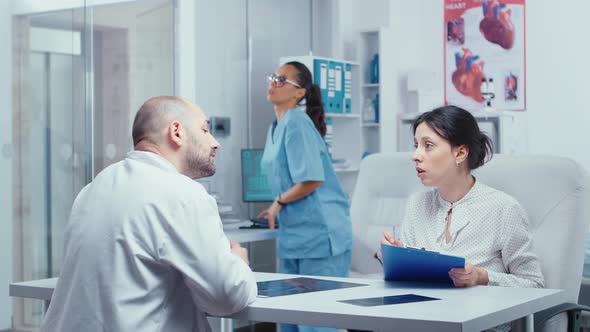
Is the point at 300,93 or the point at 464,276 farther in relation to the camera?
the point at 300,93

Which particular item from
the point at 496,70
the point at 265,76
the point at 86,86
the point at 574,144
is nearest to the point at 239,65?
the point at 265,76

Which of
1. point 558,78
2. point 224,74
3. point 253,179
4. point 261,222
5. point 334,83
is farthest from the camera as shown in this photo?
point 558,78

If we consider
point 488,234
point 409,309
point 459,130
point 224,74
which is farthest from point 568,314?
point 224,74

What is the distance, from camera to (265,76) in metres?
5.82

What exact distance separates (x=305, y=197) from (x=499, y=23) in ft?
10.9

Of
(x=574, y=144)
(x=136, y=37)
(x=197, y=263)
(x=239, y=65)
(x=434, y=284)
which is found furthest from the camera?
(x=574, y=144)

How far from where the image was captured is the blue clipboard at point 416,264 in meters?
2.25

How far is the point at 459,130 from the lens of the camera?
2732mm

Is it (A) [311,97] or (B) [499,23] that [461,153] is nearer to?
(A) [311,97]

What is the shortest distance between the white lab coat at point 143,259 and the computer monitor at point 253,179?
10.5 ft

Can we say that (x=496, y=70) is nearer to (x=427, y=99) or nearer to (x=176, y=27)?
(x=427, y=99)

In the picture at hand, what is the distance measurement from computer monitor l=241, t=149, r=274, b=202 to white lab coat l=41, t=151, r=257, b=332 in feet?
10.5

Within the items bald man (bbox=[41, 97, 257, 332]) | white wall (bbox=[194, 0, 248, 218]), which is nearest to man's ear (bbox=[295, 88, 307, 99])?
white wall (bbox=[194, 0, 248, 218])

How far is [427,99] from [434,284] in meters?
4.42
